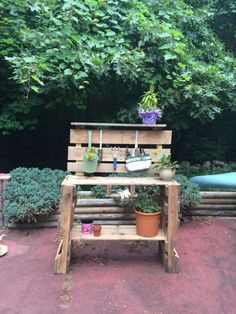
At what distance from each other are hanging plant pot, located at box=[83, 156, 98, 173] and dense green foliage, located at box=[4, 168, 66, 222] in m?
0.95

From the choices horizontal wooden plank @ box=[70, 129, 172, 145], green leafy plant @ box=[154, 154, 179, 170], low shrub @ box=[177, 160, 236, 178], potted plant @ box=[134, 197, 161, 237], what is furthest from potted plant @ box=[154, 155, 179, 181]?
low shrub @ box=[177, 160, 236, 178]

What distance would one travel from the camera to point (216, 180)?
357 cm

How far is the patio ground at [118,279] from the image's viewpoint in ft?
6.29

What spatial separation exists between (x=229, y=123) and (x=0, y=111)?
4629 millimetres

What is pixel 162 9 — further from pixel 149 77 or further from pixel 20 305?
pixel 20 305

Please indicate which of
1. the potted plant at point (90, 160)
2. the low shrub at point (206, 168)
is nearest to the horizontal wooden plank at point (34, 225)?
the potted plant at point (90, 160)

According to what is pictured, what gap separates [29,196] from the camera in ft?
10.0

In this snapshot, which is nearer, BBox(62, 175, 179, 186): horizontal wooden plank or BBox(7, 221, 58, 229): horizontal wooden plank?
BBox(62, 175, 179, 186): horizontal wooden plank

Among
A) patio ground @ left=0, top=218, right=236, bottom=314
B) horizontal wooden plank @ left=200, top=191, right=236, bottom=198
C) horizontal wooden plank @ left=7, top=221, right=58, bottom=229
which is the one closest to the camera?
patio ground @ left=0, top=218, right=236, bottom=314

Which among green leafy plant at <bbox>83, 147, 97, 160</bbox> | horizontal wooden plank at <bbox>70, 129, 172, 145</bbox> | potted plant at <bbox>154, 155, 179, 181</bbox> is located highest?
horizontal wooden plank at <bbox>70, 129, 172, 145</bbox>

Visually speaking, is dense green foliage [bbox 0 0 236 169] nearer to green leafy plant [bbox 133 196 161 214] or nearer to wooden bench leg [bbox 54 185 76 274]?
wooden bench leg [bbox 54 185 76 274]

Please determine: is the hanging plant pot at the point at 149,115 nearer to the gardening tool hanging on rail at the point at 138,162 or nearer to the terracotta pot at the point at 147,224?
the gardening tool hanging on rail at the point at 138,162

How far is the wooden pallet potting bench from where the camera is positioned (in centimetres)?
224

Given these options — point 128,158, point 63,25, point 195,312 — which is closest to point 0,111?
point 63,25
